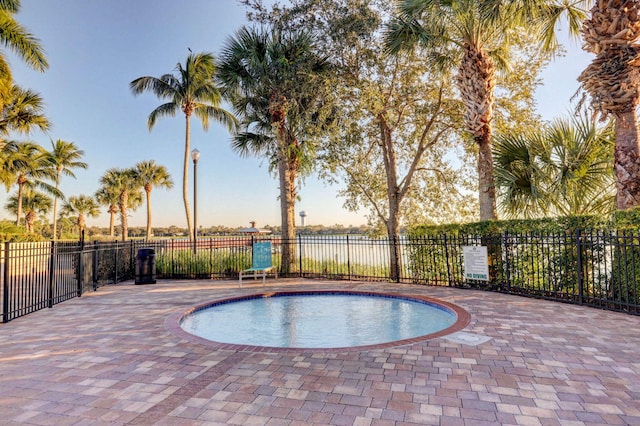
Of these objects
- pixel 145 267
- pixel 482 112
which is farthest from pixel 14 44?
pixel 482 112

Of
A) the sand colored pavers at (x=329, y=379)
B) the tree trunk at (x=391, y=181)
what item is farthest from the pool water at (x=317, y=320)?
the tree trunk at (x=391, y=181)

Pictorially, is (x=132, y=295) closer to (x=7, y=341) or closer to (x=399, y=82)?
(x=7, y=341)

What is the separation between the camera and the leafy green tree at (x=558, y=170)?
728 centimetres

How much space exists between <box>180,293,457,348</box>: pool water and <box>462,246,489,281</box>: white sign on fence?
6.03 ft

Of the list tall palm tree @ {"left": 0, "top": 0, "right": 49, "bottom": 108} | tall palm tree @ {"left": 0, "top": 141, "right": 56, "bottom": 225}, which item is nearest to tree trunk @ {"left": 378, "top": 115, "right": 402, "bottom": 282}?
tall palm tree @ {"left": 0, "top": 0, "right": 49, "bottom": 108}

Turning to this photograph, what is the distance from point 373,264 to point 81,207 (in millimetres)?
49391

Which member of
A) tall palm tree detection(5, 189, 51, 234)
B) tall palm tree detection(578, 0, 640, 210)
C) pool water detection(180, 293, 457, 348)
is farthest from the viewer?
tall palm tree detection(5, 189, 51, 234)

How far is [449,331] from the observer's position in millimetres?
4805

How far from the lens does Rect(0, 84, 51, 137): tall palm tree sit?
16420mm

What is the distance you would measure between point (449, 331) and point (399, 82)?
28.7 ft

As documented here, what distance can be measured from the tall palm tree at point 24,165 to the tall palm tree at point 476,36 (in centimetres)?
2003

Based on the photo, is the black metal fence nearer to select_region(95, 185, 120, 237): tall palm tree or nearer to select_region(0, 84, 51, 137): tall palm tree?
select_region(0, 84, 51, 137): tall palm tree

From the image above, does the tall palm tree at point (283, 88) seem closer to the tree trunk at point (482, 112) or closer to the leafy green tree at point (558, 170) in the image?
the tree trunk at point (482, 112)

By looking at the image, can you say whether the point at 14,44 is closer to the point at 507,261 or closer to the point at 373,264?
the point at 373,264
